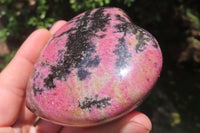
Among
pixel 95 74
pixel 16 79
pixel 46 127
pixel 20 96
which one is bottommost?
pixel 46 127

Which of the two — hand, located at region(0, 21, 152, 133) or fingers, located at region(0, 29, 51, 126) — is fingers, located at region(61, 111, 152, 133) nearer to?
hand, located at region(0, 21, 152, 133)

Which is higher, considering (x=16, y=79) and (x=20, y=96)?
(x=16, y=79)

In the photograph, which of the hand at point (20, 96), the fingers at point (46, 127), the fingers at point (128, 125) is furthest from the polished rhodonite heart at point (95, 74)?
the fingers at point (46, 127)

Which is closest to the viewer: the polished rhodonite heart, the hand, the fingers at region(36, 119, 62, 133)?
the polished rhodonite heart

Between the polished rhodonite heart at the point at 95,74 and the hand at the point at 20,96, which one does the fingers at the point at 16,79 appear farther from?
the polished rhodonite heart at the point at 95,74

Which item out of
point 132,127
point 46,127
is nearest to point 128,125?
point 132,127

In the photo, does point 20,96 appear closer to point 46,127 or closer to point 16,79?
point 16,79

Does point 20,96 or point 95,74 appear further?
point 20,96

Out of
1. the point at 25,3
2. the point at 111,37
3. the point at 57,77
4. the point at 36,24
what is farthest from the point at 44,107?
the point at 25,3

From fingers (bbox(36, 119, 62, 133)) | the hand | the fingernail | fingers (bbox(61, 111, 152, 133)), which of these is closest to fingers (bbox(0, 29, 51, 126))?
the hand
